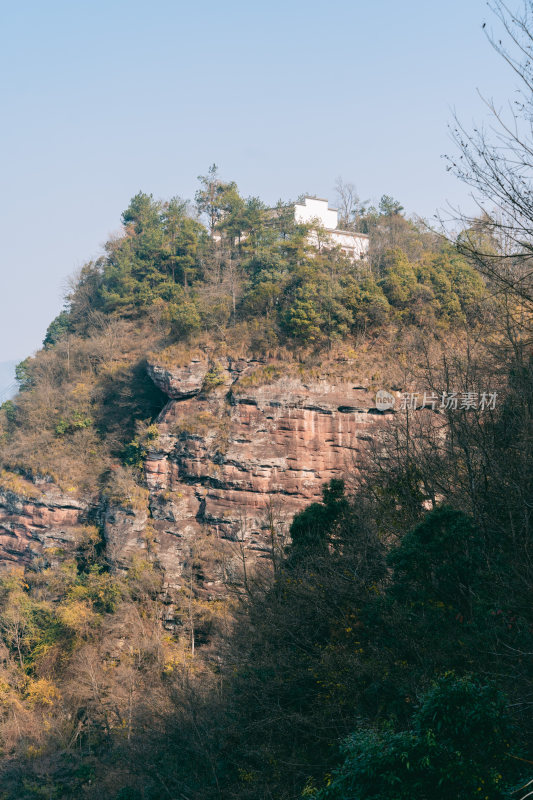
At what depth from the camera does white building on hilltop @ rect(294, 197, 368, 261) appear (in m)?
32.2

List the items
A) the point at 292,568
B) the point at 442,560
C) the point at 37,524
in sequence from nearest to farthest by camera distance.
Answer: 1. the point at 442,560
2. the point at 292,568
3. the point at 37,524

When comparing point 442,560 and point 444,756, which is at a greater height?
point 442,560

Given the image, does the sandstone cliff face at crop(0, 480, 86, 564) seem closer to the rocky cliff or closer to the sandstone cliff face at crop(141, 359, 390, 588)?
the rocky cliff

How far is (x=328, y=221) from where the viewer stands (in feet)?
109

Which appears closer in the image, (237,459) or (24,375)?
(237,459)

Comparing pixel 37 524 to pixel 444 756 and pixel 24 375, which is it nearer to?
pixel 24 375

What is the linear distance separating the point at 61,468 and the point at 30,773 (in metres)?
12.4

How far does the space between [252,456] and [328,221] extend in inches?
557

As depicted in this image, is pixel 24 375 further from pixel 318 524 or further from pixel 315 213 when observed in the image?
pixel 318 524

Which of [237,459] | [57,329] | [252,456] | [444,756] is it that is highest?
[57,329]

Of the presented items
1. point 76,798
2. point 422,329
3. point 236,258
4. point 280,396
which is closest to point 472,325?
point 422,329

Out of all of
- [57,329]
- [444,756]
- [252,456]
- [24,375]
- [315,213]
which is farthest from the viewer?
[57,329]

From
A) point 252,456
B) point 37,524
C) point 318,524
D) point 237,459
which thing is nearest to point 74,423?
point 37,524

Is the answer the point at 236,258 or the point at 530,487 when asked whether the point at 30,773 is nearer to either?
the point at 530,487
